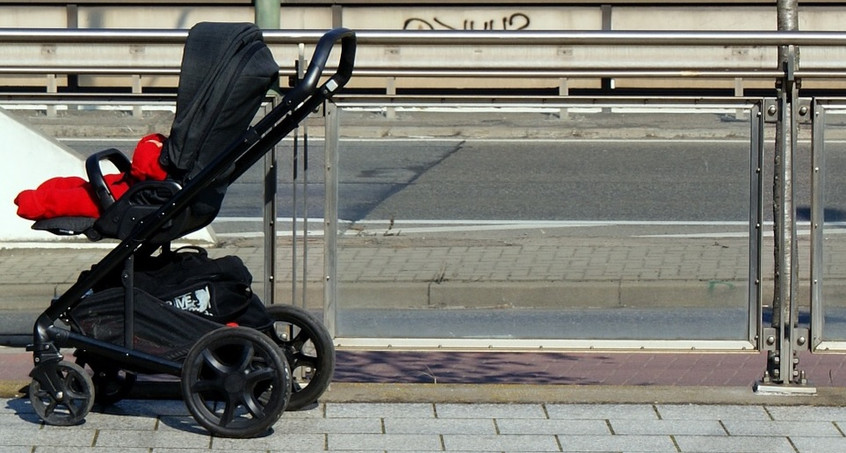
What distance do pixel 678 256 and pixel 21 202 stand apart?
8.92 feet

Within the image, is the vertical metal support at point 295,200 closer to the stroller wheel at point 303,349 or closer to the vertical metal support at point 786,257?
the stroller wheel at point 303,349

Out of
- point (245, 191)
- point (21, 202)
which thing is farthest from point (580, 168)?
point (21, 202)

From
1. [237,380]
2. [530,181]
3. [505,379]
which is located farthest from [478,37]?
[505,379]

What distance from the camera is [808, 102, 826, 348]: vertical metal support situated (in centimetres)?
534

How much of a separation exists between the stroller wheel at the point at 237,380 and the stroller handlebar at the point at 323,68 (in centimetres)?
83

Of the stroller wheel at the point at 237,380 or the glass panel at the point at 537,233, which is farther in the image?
the glass panel at the point at 537,233

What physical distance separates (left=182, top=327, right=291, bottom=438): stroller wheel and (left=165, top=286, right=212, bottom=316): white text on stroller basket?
0.60 ft

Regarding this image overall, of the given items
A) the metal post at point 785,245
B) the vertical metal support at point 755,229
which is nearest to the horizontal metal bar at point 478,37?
the metal post at point 785,245

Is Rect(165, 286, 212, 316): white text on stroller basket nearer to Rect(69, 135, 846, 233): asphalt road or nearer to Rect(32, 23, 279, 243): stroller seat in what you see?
Rect(32, 23, 279, 243): stroller seat

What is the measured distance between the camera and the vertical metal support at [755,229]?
542 centimetres

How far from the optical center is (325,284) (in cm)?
561

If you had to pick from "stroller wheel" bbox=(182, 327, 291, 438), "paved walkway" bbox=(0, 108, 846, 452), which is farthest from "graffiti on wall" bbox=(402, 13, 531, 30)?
"stroller wheel" bbox=(182, 327, 291, 438)

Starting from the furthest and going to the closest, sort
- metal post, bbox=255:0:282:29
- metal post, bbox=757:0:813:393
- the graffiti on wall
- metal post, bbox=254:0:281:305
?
the graffiti on wall
metal post, bbox=255:0:282:29
metal post, bbox=254:0:281:305
metal post, bbox=757:0:813:393

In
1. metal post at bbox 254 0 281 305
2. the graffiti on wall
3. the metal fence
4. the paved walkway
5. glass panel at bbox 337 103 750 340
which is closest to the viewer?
the paved walkway
